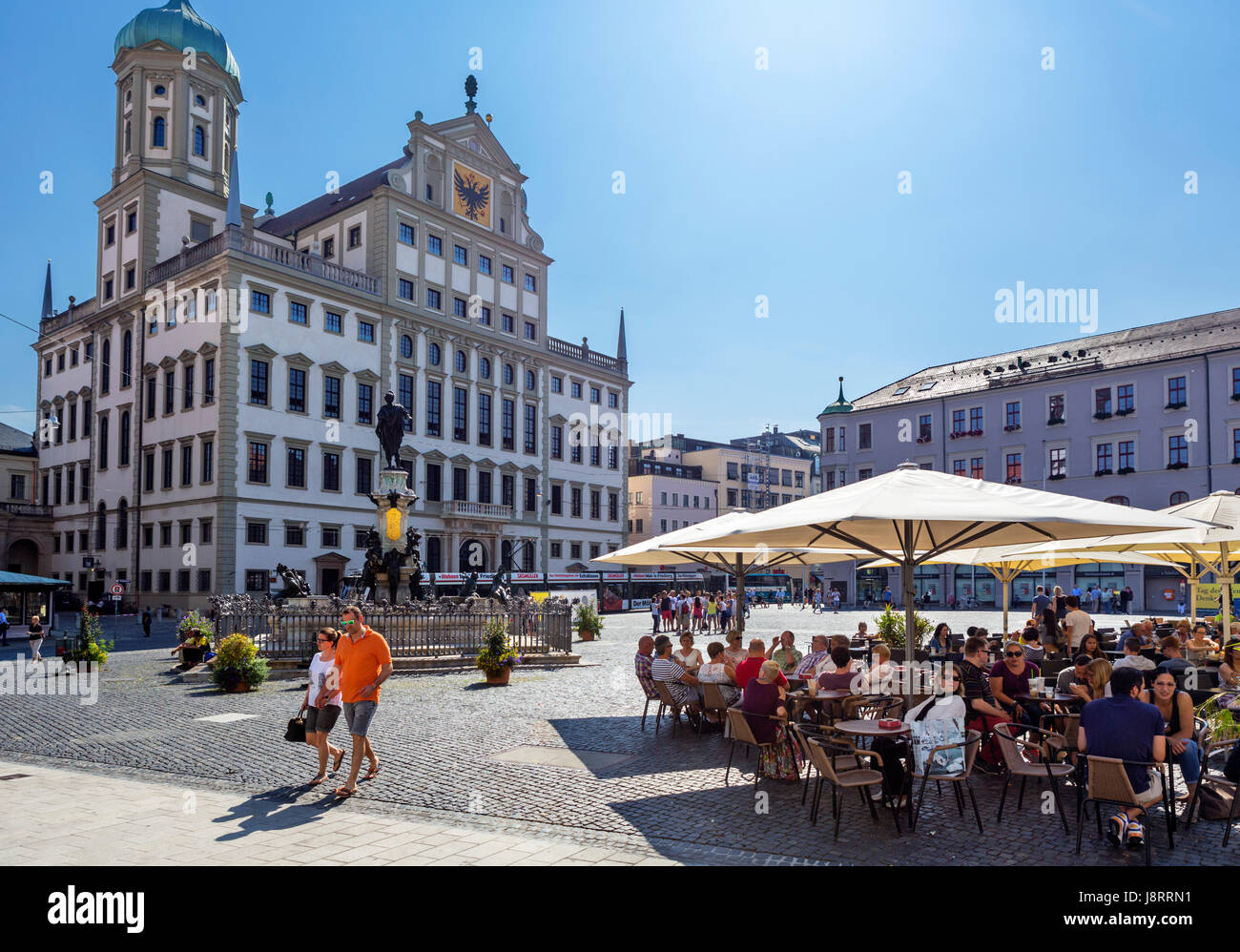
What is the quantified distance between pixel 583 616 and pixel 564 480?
106ft

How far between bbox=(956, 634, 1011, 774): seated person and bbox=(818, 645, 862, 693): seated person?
3.78ft

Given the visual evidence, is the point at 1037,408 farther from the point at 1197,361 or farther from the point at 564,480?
the point at 564,480

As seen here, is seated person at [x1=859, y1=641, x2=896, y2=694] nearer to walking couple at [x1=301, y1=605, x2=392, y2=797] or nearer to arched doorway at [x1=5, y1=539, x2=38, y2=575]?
walking couple at [x1=301, y1=605, x2=392, y2=797]

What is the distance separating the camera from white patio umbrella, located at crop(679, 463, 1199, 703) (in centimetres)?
866

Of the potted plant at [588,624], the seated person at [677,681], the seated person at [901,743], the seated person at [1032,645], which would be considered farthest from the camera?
the potted plant at [588,624]

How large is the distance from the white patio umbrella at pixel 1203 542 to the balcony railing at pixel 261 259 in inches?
1627

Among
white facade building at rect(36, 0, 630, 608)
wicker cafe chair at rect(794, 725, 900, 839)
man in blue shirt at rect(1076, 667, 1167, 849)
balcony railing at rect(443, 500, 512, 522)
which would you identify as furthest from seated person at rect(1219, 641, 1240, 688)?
balcony railing at rect(443, 500, 512, 522)

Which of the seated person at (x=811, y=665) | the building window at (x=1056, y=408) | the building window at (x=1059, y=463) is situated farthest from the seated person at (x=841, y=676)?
the building window at (x=1056, y=408)

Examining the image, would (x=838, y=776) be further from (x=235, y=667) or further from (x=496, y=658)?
(x=235, y=667)

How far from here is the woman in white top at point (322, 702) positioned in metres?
9.21

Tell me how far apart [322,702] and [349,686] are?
1.30 feet

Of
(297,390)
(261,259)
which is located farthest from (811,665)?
(261,259)

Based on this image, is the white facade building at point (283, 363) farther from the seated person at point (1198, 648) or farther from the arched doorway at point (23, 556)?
the seated person at point (1198, 648)

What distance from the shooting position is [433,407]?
55156mm
